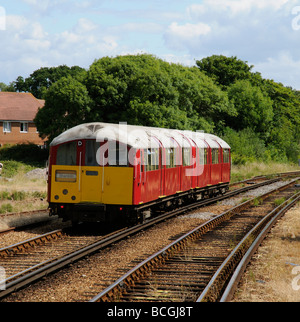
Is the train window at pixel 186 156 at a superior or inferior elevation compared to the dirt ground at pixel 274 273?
superior

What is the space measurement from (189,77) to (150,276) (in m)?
40.1

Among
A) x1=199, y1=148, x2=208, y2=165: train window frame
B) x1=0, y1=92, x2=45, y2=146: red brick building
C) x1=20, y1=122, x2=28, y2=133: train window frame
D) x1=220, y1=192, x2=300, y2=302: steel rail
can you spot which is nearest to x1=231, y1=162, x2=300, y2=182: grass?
x1=199, y1=148, x2=208, y2=165: train window frame

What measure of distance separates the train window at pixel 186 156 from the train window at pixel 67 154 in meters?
6.13

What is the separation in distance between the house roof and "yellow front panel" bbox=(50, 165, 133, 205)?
4701 cm

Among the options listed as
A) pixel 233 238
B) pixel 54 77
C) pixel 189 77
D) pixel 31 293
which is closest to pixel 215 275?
pixel 31 293

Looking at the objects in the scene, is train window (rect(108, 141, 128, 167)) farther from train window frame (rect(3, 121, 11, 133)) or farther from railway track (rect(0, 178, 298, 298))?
train window frame (rect(3, 121, 11, 133))

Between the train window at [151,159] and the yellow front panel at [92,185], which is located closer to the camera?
the yellow front panel at [92,185]

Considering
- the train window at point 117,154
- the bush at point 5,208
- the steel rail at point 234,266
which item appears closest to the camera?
the steel rail at point 234,266

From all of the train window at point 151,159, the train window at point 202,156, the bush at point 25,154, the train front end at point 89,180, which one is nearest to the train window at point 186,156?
the train window at point 202,156

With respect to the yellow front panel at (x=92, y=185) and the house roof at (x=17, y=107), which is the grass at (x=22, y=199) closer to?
the yellow front panel at (x=92, y=185)

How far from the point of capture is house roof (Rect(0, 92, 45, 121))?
201 feet

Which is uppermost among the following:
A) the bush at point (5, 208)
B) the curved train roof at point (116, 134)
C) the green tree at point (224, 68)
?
the green tree at point (224, 68)

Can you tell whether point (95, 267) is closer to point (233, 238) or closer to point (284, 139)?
point (233, 238)

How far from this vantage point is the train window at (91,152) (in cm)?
1534
